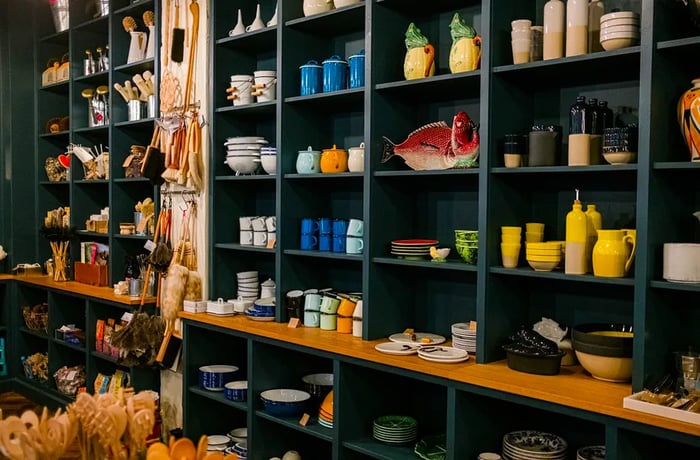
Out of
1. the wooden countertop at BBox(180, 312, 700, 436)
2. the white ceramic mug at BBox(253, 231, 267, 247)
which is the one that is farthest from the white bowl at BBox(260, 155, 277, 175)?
the wooden countertop at BBox(180, 312, 700, 436)

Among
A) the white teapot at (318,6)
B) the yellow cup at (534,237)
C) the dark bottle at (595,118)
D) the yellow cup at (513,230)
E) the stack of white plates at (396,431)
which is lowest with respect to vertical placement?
the stack of white plates at (396,431)

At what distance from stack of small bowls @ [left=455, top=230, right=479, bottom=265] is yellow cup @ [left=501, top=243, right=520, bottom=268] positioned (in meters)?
0.13

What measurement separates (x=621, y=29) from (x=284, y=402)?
2.22m

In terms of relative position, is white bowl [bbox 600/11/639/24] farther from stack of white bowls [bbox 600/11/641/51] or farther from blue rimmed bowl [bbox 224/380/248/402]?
blue rimmed bowl [bbox 224/380/248/402]

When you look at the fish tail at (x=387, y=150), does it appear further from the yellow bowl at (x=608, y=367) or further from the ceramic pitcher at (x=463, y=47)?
the yellow bowl at (x=608, y=367)

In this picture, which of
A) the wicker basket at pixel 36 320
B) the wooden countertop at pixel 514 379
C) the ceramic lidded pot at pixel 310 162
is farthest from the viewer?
the wicker basket at pixel 36 320

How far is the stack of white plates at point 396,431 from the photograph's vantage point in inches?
121

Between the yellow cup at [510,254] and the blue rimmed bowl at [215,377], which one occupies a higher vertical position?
the yellow cup at [510,254]

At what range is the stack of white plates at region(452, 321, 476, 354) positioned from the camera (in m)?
2.98

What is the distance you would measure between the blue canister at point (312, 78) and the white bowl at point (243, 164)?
54cm

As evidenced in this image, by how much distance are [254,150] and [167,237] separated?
2.97 ft

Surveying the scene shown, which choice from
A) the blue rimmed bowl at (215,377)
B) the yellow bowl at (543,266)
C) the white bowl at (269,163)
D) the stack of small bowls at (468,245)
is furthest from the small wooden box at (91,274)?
the yellow bowl at (543,266)

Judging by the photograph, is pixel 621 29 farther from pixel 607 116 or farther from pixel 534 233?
pixel 534 233

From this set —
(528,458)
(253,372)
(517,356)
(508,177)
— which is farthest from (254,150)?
(528,458)
